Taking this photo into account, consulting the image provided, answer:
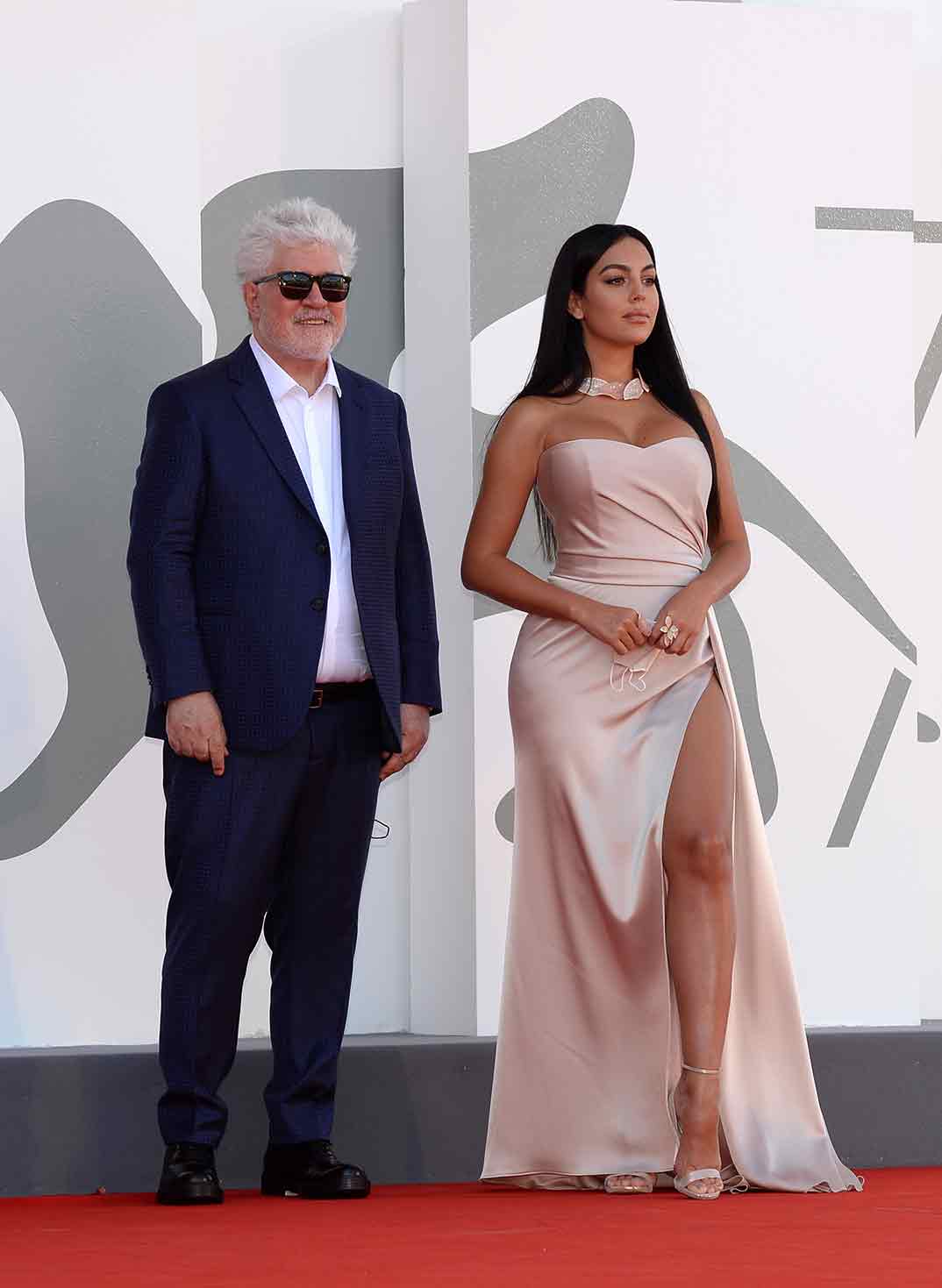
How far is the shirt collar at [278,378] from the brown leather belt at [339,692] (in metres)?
0.55

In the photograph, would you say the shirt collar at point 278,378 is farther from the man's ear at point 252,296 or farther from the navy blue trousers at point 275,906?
the navy blue trousers at point 275,906

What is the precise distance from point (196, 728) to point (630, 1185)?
1153 millimetres

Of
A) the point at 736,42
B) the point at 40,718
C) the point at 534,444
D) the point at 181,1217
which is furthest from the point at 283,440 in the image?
the point at 736,42

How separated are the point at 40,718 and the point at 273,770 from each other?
978 millimetres

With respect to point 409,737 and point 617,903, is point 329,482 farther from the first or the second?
point 617,903

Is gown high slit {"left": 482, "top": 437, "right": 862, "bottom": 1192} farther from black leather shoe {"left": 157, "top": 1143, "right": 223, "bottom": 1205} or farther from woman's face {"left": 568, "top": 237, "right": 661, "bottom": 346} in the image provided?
black leather shoe {"left": 157, "top": 1143, "right": 223, "bottom": 1205}

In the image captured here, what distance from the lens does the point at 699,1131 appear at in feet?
11.7

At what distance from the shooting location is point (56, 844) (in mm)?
4398

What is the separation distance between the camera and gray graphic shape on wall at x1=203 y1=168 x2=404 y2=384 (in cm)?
472

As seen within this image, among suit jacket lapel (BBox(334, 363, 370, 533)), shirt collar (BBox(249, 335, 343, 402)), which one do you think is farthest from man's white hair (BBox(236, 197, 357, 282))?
suit jacket lapel (BBox(334, 363, 370, 533))

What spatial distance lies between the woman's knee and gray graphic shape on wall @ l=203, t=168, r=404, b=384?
5.22 ft

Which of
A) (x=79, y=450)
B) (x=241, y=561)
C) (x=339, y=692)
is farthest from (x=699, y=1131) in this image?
(x=79, y=450)

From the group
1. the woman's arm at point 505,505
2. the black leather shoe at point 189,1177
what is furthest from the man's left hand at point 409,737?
the black leather shoe at point 189,1177

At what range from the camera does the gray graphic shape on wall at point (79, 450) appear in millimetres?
4410
